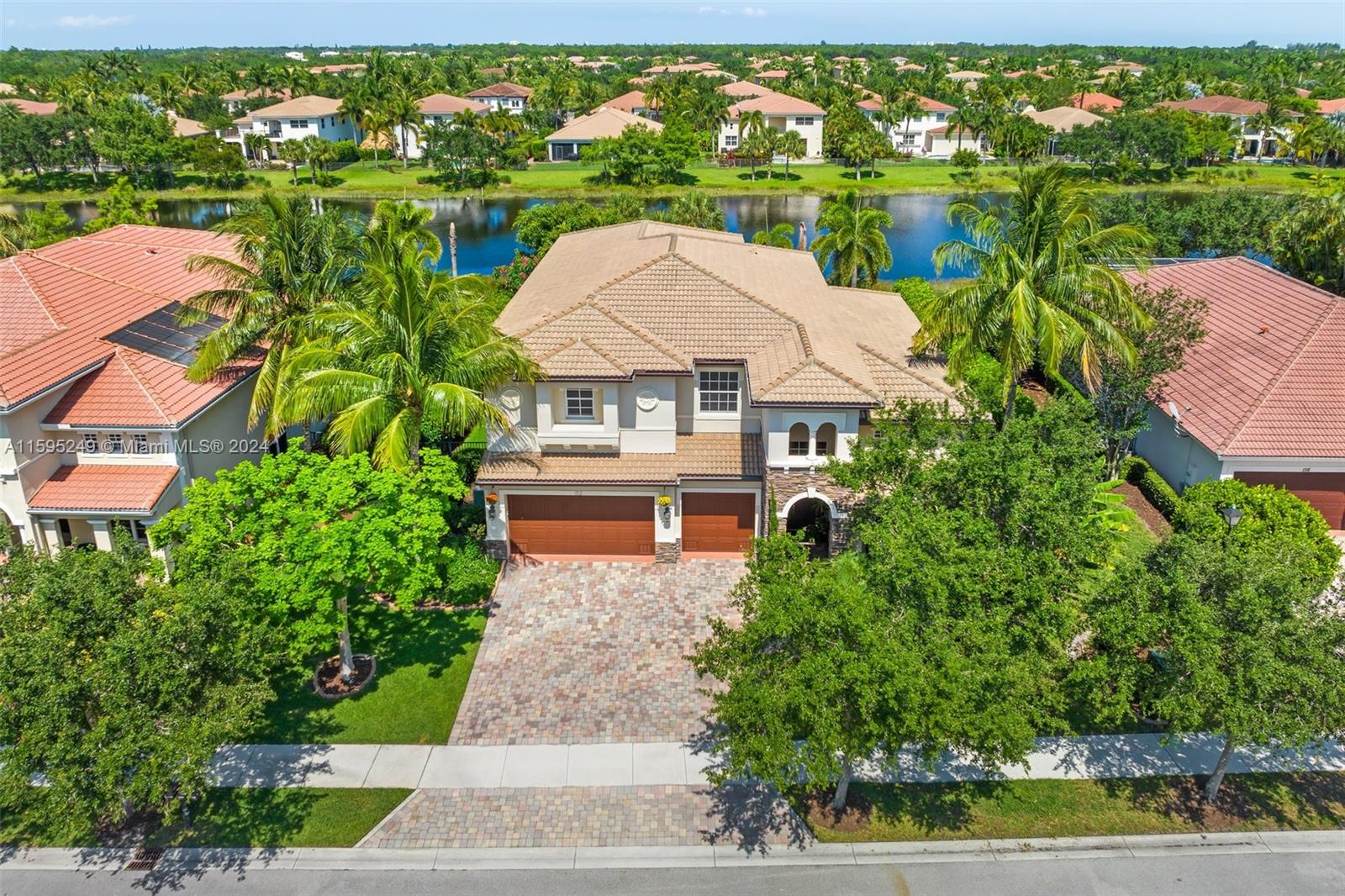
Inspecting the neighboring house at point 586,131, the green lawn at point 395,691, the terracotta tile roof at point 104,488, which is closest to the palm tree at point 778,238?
the green lawn at point 395,691

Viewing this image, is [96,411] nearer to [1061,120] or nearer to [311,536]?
[311,536]

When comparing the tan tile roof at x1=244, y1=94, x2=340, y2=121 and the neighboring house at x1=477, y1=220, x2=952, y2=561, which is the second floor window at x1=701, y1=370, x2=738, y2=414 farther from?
the tan tile roof at x1=244, y1=94, x2=340, y2=121

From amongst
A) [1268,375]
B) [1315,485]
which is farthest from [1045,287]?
[1315,485]

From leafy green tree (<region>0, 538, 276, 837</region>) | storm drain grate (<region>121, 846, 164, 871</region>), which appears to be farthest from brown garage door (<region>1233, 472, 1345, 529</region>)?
storm drain grate (<region>121, 846, 164, 871</region>)

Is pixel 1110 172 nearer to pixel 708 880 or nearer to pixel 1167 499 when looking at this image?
pixel 1167 499

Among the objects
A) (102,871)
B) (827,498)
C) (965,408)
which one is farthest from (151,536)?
(965,408)

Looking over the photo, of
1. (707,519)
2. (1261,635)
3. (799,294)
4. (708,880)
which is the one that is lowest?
(708,880)
